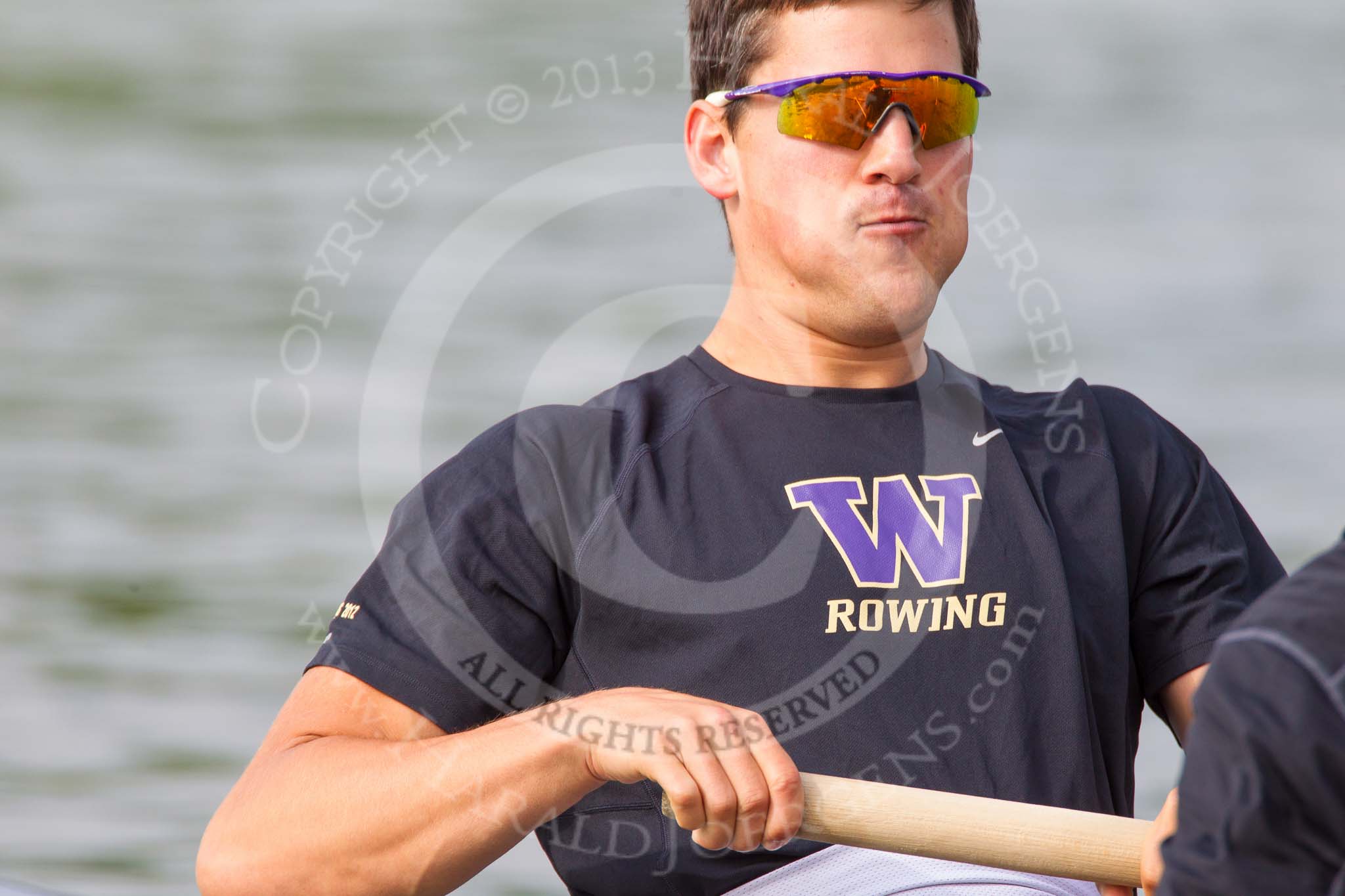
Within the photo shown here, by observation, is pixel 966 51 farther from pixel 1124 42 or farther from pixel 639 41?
pixel 1124 42

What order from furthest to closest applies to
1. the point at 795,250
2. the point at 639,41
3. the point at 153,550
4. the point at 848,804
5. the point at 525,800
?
the point at 639,41, the point at 153,550, the point at 795,250, the point at 525,800, the point at 848,804

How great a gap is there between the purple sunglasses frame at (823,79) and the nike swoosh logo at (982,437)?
0.41 meters

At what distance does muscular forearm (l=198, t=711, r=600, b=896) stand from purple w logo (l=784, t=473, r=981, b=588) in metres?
0.41

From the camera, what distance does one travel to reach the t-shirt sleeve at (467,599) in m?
1.56

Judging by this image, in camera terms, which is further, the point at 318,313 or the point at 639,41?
the point at 639,41

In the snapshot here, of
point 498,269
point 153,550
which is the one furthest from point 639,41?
point 153,550

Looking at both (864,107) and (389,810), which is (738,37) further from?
(389,810)

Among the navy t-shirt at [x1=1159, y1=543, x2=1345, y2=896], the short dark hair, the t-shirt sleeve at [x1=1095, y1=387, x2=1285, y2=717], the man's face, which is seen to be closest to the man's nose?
the man's face

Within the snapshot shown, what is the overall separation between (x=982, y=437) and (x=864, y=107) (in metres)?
0.41

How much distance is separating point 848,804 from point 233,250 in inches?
207

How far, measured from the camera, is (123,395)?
5316 mm

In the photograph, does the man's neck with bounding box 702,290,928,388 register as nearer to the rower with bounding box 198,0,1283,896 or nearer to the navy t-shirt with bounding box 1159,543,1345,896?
the rower with bounding box 198,0,1283,896

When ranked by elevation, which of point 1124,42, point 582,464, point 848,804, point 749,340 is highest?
point 1124,42

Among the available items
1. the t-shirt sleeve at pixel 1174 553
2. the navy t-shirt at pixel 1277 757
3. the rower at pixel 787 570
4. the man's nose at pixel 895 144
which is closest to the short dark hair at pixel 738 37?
the rower at pixel 787 570
